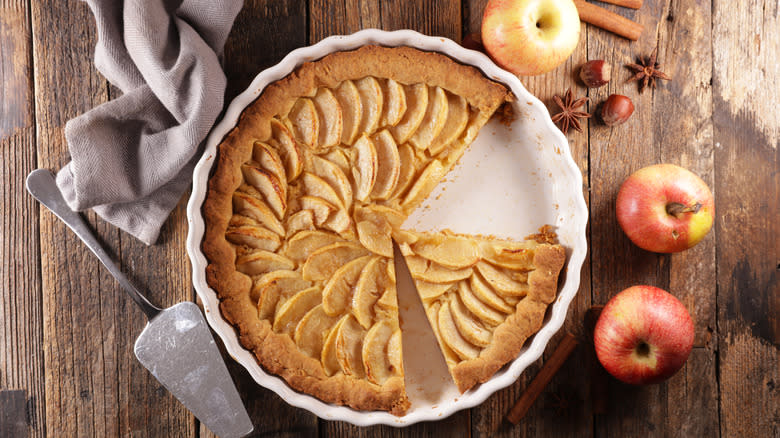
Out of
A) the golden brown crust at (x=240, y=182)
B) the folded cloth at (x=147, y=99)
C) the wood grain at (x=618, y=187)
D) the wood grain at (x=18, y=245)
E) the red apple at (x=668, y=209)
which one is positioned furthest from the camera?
the wood grain at (x=618, y=187)

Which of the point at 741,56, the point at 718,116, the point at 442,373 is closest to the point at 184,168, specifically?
the point at 442,373

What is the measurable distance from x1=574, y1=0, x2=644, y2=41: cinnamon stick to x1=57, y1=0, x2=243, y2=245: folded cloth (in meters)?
1.79

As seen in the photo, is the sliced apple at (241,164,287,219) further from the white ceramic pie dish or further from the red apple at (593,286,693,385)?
the red apple at (593,286,693,385)

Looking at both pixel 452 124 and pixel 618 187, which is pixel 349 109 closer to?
pixel 452 124

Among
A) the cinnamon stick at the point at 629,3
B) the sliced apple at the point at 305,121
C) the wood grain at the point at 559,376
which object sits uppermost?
the cinnamon stick at the point at 629,3

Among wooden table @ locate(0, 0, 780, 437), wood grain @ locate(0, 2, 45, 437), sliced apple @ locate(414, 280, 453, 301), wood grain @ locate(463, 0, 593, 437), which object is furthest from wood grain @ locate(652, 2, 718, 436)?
wood grain @ locate(0, 2, 45, 437)

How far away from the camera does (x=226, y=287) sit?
245 centimetres

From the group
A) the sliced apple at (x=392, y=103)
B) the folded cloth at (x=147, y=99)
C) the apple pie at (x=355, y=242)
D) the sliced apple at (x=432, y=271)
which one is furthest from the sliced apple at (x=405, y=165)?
the folded cloth at (x=147, y=99)

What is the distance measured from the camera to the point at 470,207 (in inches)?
108

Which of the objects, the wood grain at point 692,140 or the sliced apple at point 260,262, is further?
the wood grain at point 692,140

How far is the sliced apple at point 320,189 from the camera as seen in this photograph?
254 cm

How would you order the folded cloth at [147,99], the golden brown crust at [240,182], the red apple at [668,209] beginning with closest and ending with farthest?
the folded cloth at [147,99], the golden brown crust at [240,182], the red apple at [668,209]

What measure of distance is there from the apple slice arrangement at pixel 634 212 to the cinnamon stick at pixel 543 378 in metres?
0.15

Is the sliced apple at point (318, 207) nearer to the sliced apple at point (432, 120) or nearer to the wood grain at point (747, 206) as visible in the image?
the sliced apple at point (432, 120)
